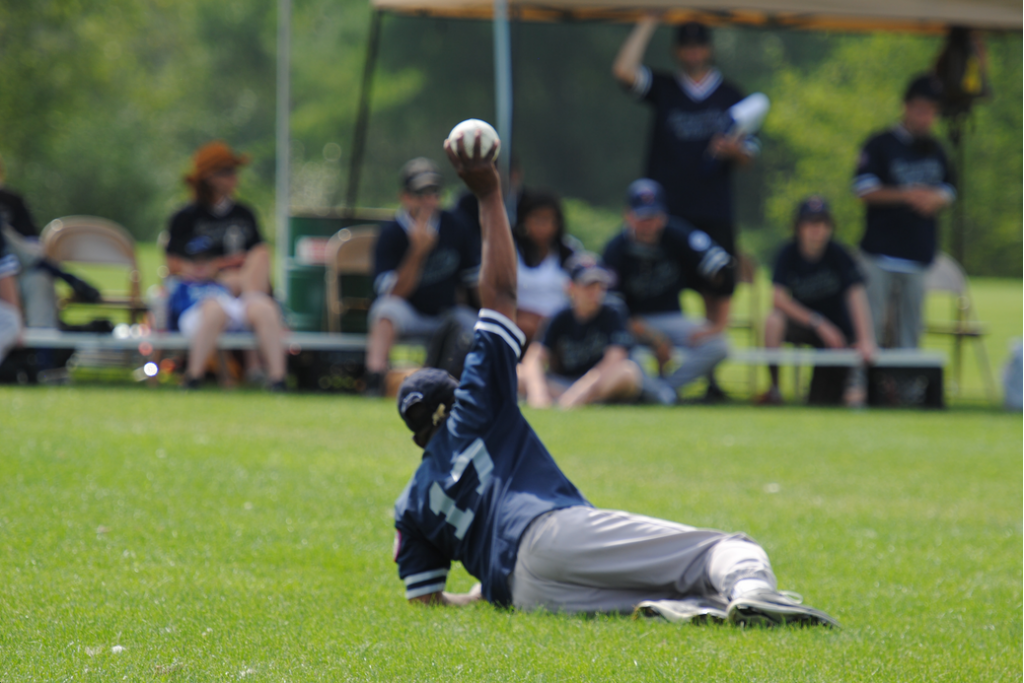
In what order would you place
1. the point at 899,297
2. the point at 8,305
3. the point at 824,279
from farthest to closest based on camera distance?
1. the point at 899,297
2. the point at 824,279
3. the point at 8,305

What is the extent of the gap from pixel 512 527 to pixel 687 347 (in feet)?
21.1

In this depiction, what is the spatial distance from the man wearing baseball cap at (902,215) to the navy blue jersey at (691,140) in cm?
118

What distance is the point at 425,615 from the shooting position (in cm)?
380

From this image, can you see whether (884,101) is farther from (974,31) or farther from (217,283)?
(217,283)

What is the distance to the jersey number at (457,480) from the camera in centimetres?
377

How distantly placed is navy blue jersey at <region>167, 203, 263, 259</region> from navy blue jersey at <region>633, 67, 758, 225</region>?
3366mm

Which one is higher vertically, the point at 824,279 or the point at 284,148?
the point at 284,148

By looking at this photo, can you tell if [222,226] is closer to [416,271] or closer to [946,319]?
[416,271]

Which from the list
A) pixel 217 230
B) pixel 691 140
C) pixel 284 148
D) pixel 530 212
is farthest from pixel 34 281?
pixel 691 140

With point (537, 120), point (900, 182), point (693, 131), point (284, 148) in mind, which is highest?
point (537, 120)

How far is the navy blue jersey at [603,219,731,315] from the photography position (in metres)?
9.84

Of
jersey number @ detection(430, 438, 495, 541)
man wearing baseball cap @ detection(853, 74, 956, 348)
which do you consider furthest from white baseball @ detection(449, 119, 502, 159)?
man wearing baseball cap @ detection(853, 74, 956, 348)

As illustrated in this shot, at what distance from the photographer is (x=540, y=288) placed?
390 inches

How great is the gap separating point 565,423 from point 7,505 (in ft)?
12.6
